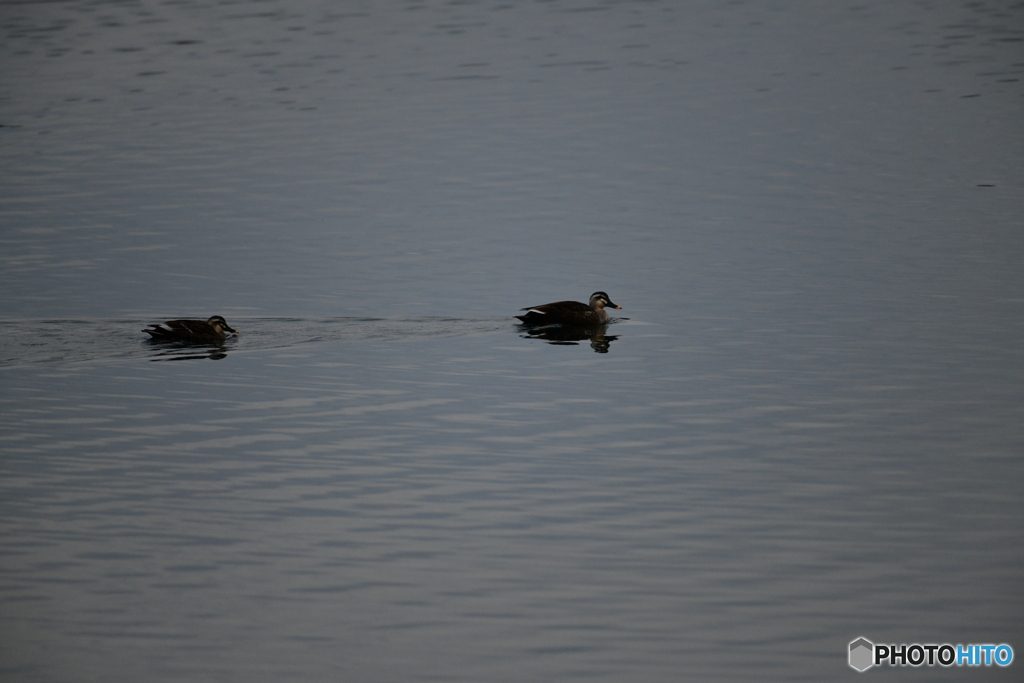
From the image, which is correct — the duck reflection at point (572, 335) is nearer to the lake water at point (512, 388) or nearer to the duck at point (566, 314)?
the duck at point (566, 314)

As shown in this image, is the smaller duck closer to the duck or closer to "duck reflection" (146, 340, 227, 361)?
"duck reflection" (146, 340, 227, 361)

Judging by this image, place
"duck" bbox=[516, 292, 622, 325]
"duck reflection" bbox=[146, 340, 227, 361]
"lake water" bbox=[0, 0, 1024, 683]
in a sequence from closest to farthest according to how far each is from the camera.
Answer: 1. "lake water" bbox=[0, 0, 1024, 683]
2. "duck reflection" bbox=[146, 340, 227, 361]
3. "duck" bbox=[516, 292, 622, 325]

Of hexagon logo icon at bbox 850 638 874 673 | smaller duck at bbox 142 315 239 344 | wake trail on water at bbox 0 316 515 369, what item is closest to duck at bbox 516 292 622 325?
wake trail on water at bbox 0 316 515 369

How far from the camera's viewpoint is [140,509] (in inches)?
511

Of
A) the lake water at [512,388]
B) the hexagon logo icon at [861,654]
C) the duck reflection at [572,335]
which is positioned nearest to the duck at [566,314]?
the duck reflection at [572,335]

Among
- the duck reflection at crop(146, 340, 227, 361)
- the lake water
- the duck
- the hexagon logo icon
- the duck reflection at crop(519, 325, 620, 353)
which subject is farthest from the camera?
the duck

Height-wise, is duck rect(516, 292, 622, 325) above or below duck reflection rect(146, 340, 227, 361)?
above

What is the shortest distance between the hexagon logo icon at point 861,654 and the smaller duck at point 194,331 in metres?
10.9

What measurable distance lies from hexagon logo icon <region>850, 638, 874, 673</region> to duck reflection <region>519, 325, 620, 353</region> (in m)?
9.31

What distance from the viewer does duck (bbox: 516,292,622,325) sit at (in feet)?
65.4

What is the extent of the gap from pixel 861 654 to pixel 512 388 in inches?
292

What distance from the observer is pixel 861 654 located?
10125mm

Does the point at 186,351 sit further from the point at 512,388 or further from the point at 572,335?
the point at 572,335

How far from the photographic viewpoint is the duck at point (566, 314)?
65.4 feet
